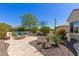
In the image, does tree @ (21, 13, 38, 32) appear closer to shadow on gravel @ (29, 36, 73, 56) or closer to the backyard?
the backyard

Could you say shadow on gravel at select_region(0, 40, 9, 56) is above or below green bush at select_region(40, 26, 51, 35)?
below

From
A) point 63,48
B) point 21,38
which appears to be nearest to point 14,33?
point 21,38

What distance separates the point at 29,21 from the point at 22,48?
62 cm

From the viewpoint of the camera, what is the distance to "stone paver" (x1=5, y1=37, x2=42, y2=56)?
714cm

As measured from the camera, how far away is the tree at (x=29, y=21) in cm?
715

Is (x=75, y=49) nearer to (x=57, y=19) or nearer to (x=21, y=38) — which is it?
(x=57, y=19)

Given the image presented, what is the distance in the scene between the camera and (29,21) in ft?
23.7

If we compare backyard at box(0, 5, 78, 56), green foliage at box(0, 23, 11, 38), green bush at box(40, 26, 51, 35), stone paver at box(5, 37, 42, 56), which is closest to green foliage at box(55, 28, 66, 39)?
backyard at box(0, 5, 78, 56)

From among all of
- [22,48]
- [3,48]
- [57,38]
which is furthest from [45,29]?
[3,48]

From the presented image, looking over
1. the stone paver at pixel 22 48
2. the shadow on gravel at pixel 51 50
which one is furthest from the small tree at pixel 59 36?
the stone paver at pixel 22 48

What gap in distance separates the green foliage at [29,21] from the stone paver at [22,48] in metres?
0.29

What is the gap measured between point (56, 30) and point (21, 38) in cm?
80

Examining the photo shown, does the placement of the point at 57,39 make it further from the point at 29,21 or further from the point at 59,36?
the point at 29,21

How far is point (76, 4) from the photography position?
7.05 m
